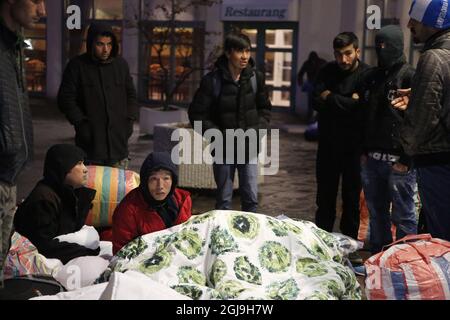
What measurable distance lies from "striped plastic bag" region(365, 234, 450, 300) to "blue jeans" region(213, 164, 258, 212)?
201 centimetres

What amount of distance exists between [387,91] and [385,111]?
0.45 feet

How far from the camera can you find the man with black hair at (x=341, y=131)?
570 centimetres

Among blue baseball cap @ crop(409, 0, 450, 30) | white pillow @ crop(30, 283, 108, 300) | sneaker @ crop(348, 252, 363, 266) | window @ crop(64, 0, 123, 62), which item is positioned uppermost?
window @ crop(64, 0, 123, 62)

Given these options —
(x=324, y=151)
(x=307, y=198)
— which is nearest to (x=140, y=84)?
(x=307, y=198)

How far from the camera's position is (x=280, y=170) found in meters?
10.1

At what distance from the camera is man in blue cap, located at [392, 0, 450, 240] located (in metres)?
4.17

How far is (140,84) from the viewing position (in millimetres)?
19953

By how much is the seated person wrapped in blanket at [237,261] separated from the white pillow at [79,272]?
24 centimetres

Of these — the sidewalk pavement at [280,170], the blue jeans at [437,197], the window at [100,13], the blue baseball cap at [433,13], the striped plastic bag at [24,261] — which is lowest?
the sidewalk pavement at [280,170]

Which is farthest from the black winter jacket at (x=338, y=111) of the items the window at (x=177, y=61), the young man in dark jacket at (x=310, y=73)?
the window at (x=177, y=61)

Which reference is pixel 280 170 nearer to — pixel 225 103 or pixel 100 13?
pixel 225 103

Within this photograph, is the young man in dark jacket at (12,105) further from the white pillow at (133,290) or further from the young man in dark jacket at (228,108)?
the young man in dark jacket at (228,108)

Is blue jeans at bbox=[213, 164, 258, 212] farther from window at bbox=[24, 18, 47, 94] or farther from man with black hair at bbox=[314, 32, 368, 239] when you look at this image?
window at bbox=[24, 18, 47, 94]

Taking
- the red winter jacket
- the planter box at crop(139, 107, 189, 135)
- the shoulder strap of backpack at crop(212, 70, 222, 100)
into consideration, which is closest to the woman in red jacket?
the red winter jacket
